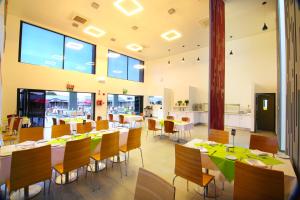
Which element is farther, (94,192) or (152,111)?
(152,111)

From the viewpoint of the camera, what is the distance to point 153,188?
1.25m

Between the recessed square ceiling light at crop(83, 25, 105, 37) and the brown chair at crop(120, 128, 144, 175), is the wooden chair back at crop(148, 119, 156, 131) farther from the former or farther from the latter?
the recessed square ceiling light at crop(83, 25, 105, 37)

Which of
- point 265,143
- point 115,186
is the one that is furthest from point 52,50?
point 265,143

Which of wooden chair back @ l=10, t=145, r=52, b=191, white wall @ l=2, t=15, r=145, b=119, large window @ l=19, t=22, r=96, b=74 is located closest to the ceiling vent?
large window @ l=19, t=22, r=96, b=74

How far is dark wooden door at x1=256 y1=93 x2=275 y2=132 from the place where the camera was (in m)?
7.51

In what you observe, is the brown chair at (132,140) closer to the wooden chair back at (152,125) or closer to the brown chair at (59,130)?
the brown chair at (59,130)

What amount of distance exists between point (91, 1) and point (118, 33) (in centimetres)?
258

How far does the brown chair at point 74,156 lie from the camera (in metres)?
2.26

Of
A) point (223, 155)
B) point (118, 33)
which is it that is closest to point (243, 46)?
point (118, 33)

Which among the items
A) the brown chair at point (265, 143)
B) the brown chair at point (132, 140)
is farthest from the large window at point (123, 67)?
the brown chair at point (265, 143)

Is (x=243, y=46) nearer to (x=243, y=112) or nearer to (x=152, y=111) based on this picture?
(x=243, y=112)

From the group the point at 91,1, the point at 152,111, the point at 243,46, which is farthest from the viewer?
the point at 152,111

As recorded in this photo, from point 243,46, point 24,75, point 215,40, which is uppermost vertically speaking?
point 243,46

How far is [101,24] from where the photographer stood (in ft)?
21.6
